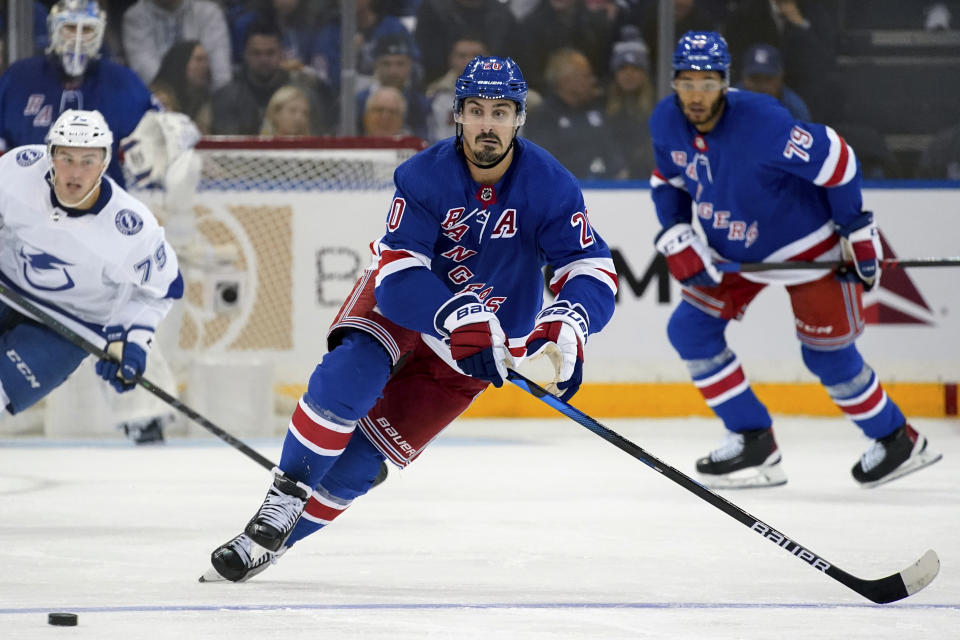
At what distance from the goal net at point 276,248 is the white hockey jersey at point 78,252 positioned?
1896 mm

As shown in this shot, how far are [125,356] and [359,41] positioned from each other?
2751 mm

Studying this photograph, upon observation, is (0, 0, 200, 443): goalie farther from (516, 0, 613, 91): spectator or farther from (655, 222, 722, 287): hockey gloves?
(655, 222, 722, 287): hockey gloves

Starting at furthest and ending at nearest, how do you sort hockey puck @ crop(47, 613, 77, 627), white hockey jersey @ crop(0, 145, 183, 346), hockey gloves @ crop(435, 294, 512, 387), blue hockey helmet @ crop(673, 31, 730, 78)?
blue hockey helmet @ crop(673, 31, 730, 78)
white hockey jersey @ crop(0, 145, 183, 346)
hockey gloves @ crop(435, 294, 512, 387)
hockey puck @ crop(47, 613, 77, 627)

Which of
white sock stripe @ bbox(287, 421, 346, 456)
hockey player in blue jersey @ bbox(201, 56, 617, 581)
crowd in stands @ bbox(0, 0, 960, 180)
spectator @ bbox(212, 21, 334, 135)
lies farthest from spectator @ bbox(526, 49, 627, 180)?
white sock stripe @ bbox(287, 421, 346, 456)

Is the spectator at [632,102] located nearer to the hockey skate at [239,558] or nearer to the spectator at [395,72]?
the spectator at [395,72]

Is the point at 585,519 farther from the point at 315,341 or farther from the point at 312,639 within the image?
the point at 315,341

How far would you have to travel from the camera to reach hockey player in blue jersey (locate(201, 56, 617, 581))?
9.34 ft

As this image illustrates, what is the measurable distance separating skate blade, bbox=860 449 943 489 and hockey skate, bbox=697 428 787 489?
0.25 m

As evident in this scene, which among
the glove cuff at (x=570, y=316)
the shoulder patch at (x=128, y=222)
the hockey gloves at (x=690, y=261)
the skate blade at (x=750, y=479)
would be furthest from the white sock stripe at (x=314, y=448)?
the skate blade at (x=750, y=479)

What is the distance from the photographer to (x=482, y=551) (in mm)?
3387

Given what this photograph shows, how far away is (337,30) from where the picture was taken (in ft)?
21.1

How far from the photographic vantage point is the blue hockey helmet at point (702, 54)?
4.43m

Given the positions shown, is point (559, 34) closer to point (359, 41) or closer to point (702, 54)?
point (359, 41)

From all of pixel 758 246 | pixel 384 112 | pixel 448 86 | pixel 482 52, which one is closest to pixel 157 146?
pixel 384 112
